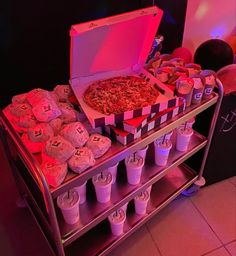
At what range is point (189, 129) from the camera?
1430 millimetres

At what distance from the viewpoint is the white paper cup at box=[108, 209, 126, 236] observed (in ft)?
4.11

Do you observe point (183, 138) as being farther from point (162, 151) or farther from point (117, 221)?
point (117, 221)

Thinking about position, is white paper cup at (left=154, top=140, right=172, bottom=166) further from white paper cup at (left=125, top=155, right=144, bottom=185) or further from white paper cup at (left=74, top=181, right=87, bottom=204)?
white paper cup at (left=74, top=181, right=87, bottom=204)

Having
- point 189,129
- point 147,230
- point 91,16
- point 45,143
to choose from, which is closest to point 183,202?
point 147,230

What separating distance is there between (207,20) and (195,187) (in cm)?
112

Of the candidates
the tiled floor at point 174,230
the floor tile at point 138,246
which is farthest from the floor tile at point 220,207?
the floor tile at point 138,246

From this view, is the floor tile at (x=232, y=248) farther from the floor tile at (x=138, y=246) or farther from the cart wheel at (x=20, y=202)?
the cart wheel at (x=20, y=202)

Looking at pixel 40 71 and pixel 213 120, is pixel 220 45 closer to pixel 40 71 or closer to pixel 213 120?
pixel 213 120

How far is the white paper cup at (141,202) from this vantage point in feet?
4.36

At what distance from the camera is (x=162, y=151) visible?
A: 1288 mm

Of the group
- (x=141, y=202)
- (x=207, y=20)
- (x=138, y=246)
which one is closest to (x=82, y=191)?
(x=141, y=202)

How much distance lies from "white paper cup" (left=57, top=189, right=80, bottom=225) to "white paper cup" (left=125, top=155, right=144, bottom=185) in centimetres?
26

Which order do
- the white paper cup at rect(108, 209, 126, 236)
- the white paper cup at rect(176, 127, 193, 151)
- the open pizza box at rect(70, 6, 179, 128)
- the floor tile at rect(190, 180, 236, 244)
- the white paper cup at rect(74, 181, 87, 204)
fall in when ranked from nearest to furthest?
the open pizza box at rect(70, 6, 179, 128), the white paper cup at rect(74, 181, 87, 204), the white paper cup at rect(108, 209, 126, 236), the white paper cup at rect(176, 127, 193, 151), the floor tile at rect(190, 180, 236, 244)

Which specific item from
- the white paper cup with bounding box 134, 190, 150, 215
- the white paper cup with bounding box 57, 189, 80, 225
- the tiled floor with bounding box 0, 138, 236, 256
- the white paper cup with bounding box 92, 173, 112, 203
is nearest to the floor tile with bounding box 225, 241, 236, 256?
the tiled floor with bounding box 0, 138, 236, 256
